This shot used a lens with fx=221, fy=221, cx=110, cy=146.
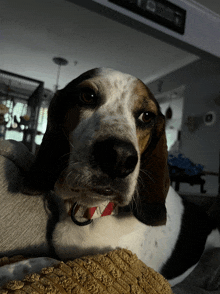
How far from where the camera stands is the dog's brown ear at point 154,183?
0.70 meters

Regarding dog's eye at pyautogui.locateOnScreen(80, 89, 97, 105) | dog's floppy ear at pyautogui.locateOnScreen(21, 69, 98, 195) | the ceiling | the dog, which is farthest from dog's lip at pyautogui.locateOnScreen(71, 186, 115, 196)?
the ceiling

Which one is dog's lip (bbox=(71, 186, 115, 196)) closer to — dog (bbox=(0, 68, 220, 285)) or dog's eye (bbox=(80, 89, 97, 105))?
dog (bbox=(0, 68, 220, 285))

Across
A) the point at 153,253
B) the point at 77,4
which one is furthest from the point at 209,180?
the point at 77,4

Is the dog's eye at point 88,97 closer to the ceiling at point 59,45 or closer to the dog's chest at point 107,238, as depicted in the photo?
the ceiling at point 59,45

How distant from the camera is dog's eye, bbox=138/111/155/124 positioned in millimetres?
748

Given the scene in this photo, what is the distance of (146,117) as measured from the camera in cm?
77

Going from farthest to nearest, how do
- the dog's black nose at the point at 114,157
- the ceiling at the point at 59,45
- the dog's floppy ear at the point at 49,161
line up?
1. the ceiling at the point at 59,45
2. the dog's floppy ear at the point at 49,161
3. the dog's black nose at the point at 114,157

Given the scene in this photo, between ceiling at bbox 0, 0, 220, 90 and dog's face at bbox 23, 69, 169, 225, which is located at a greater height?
ceiling at bbox 0, 0, 220, 90

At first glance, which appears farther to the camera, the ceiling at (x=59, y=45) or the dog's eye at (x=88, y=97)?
the ceiling at (x=59, y=45)

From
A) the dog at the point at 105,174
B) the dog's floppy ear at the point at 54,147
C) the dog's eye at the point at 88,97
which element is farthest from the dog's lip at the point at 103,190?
the dog's eye at the point at 88,97

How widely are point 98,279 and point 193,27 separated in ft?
11.1

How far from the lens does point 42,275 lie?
0.45m

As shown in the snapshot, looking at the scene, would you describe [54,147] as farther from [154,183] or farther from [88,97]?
[154,183]

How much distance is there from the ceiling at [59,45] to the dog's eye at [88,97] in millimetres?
169
